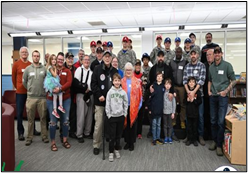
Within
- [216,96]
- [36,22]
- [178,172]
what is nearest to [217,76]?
[216,96]

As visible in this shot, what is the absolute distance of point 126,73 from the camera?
10.6ft

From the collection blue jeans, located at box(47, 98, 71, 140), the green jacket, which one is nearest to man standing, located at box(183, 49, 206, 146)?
blue jeans, located at box(47, 98, 71, 140)

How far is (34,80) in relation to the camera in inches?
132

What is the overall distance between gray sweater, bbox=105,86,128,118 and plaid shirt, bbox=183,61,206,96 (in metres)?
1.34

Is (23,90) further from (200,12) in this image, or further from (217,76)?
(200,12)

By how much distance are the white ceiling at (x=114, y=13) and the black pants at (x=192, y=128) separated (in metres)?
3.68

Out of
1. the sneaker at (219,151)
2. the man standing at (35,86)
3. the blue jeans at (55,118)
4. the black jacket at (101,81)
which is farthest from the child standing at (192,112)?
the man standing at (35,86)

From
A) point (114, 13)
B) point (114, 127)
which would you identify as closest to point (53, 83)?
point (114, 127)

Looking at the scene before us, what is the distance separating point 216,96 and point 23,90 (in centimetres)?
340

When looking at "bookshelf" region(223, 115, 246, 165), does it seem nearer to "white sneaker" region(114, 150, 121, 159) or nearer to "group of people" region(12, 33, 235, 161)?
"group of people" region(12, 33, 235, 161)

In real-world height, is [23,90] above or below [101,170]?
above

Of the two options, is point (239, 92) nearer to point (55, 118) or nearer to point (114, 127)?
point (114, 127)

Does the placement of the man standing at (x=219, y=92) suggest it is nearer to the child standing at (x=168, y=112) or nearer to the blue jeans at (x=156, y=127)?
the child standing at (x=168, y=112)

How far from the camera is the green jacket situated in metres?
3.34
